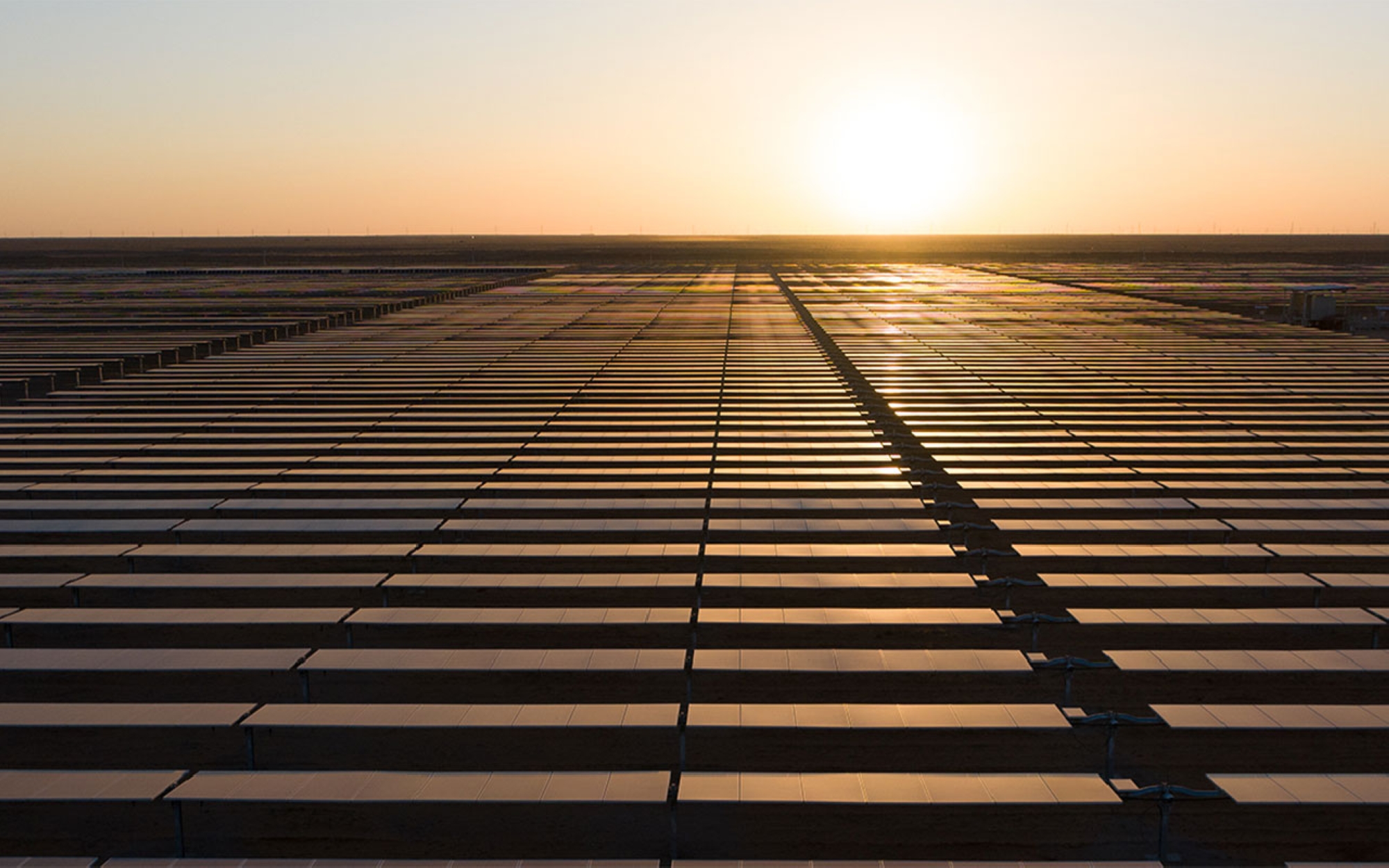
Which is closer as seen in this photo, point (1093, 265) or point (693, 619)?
point (693, 619)

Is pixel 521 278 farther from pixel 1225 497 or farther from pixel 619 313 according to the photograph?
pixel 1225 497

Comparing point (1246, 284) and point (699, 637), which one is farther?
point (1246, 284)

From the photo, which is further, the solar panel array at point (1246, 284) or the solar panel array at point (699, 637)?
the solar panel array at point (1246, 284)

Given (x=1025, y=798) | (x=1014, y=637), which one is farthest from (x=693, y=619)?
(x=1025, y=798)

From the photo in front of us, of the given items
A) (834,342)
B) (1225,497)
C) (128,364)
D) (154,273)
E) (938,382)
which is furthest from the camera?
(154,273)

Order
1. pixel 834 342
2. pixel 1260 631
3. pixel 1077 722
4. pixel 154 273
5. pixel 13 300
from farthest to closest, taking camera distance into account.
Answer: pixel 154 273 < pixel 13 300 < pixel 834 342 < pixel 1260 631 < pixel 1077 722

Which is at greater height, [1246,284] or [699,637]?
[1246,284]

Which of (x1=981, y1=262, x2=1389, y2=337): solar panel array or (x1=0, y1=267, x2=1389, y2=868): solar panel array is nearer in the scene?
(x1=0, y1=267, x2=1389, y2=868): solar panel array

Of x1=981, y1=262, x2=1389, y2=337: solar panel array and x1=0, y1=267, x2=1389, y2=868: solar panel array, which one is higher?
x1=981, y1=262, x2=1389, y2=337: solar panel array
